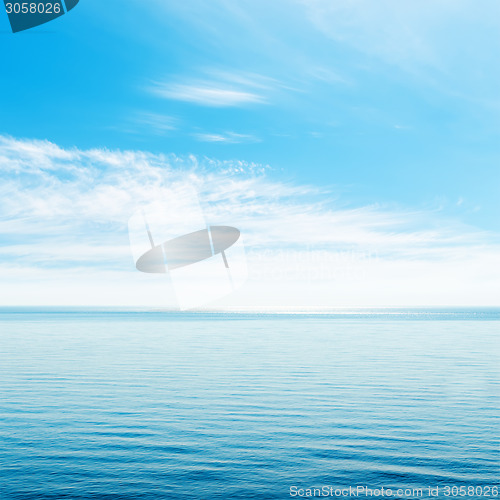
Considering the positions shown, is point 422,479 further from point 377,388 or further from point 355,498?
point 377,388

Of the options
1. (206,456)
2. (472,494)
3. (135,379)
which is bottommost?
(472,494)

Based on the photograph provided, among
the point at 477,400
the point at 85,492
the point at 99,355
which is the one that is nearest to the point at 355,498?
the point at 85,492

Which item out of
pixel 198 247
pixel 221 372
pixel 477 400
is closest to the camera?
pixel 198 247

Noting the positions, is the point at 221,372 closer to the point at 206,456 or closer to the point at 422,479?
the point at 206,456

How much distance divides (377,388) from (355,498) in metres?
22.7

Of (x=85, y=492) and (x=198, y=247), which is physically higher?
Result: (x=198, y=247)

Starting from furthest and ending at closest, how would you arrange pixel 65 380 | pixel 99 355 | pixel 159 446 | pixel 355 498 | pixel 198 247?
1. pixel 99 355
2. pixel 65 380
3. pixel 198 247
4. pixel 159 446
5. pixel 355 498

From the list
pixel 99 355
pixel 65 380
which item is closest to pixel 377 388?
pixel 65 380

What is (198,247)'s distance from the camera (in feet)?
86.0

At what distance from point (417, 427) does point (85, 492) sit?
667 inches

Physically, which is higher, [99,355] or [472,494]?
[99,355]

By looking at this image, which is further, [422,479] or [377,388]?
[377,388]

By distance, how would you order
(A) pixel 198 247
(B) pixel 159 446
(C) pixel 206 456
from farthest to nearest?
1. (A) pixel 198 247
2. (B) pixel 159 446
3. (C) pixel 206 456

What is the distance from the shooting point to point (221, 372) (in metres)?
47.4
